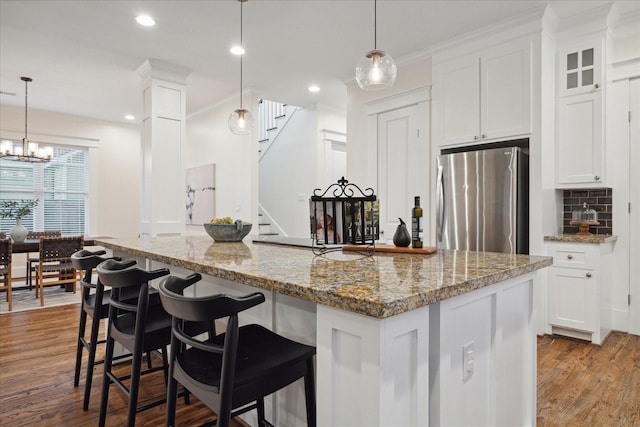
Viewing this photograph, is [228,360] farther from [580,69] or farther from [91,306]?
[580,69]

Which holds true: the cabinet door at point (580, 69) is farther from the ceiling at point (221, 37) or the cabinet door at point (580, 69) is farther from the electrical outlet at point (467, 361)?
the electrical outlet at point (467, 361)

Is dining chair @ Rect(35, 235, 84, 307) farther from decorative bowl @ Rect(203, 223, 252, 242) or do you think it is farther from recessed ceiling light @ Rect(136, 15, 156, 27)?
decorative bowl @ Rect(203, 223, 252, 242)

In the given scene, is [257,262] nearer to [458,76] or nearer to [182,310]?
[182,310]

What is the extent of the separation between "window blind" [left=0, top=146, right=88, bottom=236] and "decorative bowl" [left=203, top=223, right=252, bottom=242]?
547cm

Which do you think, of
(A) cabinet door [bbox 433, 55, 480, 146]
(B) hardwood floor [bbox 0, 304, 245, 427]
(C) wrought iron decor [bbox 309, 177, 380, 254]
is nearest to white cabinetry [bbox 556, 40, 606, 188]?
(A) cabinet door [bbox 433, 55, 480, 146]

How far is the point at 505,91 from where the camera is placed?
3.38m

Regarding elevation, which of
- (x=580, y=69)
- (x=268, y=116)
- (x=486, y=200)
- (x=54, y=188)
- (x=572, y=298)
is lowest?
(x=572, y=298)

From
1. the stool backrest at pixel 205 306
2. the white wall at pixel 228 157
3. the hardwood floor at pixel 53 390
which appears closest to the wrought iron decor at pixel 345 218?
the stool backrest at pixel 205 306

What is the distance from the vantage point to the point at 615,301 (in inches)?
139

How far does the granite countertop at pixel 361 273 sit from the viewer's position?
1.02 m

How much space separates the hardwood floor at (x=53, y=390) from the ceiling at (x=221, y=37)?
2.77 meters

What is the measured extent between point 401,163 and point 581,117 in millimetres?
1668

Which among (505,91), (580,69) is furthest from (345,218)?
(580,69)

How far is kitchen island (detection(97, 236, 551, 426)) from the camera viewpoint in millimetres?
1013
